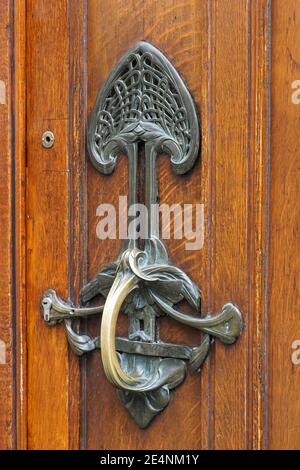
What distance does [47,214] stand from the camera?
88 centimetres

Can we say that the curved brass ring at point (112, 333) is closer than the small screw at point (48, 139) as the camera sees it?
Yes

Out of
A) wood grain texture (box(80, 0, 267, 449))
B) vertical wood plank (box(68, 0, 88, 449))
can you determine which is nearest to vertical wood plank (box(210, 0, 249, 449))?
wood grain texture (box(80, 0, 267, 449))

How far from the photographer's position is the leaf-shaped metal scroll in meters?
0.79

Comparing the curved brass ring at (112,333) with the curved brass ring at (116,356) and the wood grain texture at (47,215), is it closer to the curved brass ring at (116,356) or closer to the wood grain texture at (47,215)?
the curved brass ring at (116,356)

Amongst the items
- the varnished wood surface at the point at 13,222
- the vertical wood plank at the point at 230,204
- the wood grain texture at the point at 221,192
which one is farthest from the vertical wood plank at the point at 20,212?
the vertical wood plank at the point at 230,204

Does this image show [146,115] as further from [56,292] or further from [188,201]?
[56,292]

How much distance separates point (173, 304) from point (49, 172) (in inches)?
8.3

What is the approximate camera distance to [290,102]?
73cm

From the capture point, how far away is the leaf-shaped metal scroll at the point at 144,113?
787 mm

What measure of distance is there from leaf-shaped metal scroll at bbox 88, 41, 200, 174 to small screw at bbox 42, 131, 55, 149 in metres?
0.05

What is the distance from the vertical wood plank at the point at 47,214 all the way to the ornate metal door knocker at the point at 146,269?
0.16 feet

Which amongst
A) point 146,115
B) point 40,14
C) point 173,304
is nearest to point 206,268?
point 173,304

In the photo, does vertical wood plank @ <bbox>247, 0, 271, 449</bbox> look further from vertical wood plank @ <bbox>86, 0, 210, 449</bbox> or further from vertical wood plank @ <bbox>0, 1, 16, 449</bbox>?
vertical wood plank @ <bbox>0, 1, 16, 449</bbox>

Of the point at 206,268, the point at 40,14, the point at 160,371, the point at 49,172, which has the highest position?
the point at 40,14
